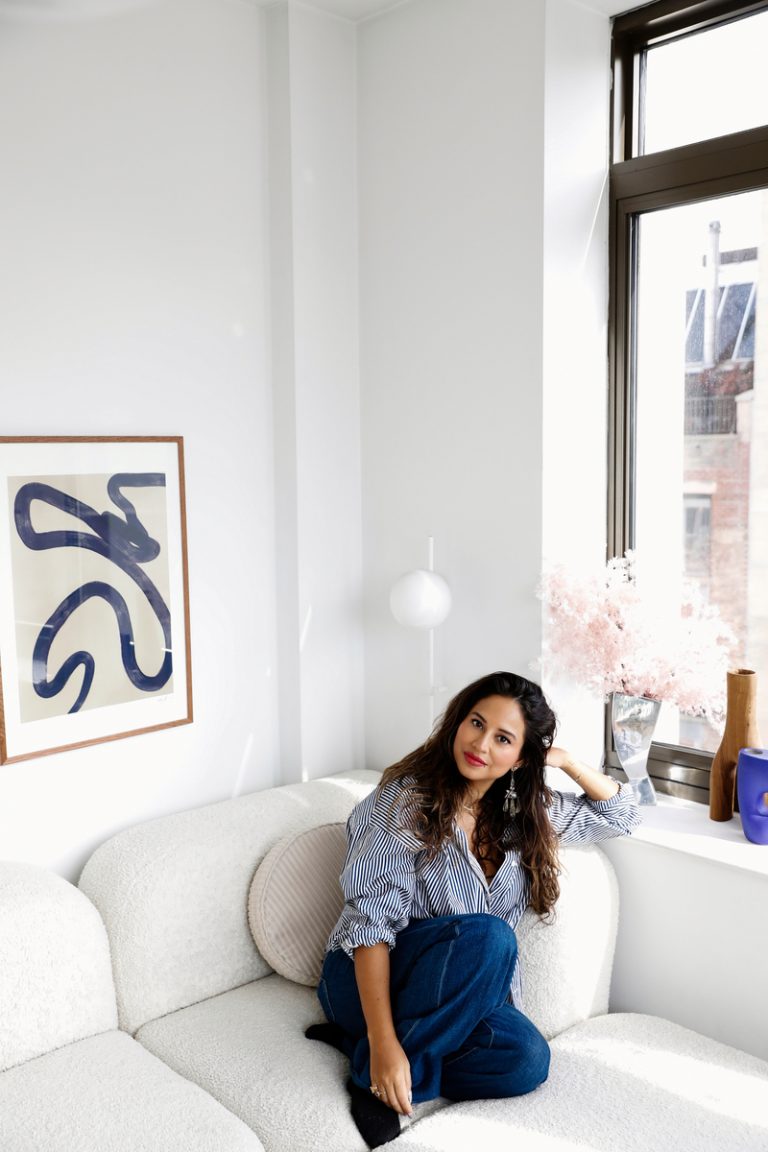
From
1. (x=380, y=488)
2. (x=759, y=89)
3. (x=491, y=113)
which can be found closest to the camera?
(x=759, y=89)

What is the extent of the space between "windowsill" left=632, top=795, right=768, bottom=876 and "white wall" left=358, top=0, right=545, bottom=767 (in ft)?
1.55

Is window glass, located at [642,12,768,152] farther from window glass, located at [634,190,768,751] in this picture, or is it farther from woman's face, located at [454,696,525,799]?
woman's face, located at [454,696,525,799]

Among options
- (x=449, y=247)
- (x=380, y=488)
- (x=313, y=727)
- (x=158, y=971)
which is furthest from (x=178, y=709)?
(x=449, y=247)

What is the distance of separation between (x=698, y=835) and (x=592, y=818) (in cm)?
24

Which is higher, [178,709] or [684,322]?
[684,322]

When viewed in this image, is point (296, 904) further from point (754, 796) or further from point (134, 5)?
point (134, 5)

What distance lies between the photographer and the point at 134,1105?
5.81ft

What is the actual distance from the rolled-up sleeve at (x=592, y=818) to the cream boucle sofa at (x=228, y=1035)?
0.07 meters

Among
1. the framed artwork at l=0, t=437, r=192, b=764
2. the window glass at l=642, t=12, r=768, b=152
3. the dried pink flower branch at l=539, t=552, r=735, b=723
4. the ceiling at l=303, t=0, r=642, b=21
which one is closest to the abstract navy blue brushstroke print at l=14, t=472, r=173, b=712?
the framed artwork at l=0, t=437, r=192, b=764

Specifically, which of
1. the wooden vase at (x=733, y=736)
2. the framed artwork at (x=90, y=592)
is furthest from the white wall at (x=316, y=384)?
the wooden vase at (x=733, y=736)

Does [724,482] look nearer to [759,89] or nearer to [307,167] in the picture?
[759,89]

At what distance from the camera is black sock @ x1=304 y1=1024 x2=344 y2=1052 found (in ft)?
6.61

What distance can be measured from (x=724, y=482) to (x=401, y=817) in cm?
110

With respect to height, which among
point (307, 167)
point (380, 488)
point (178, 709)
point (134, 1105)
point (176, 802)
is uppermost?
point (307, 167)
